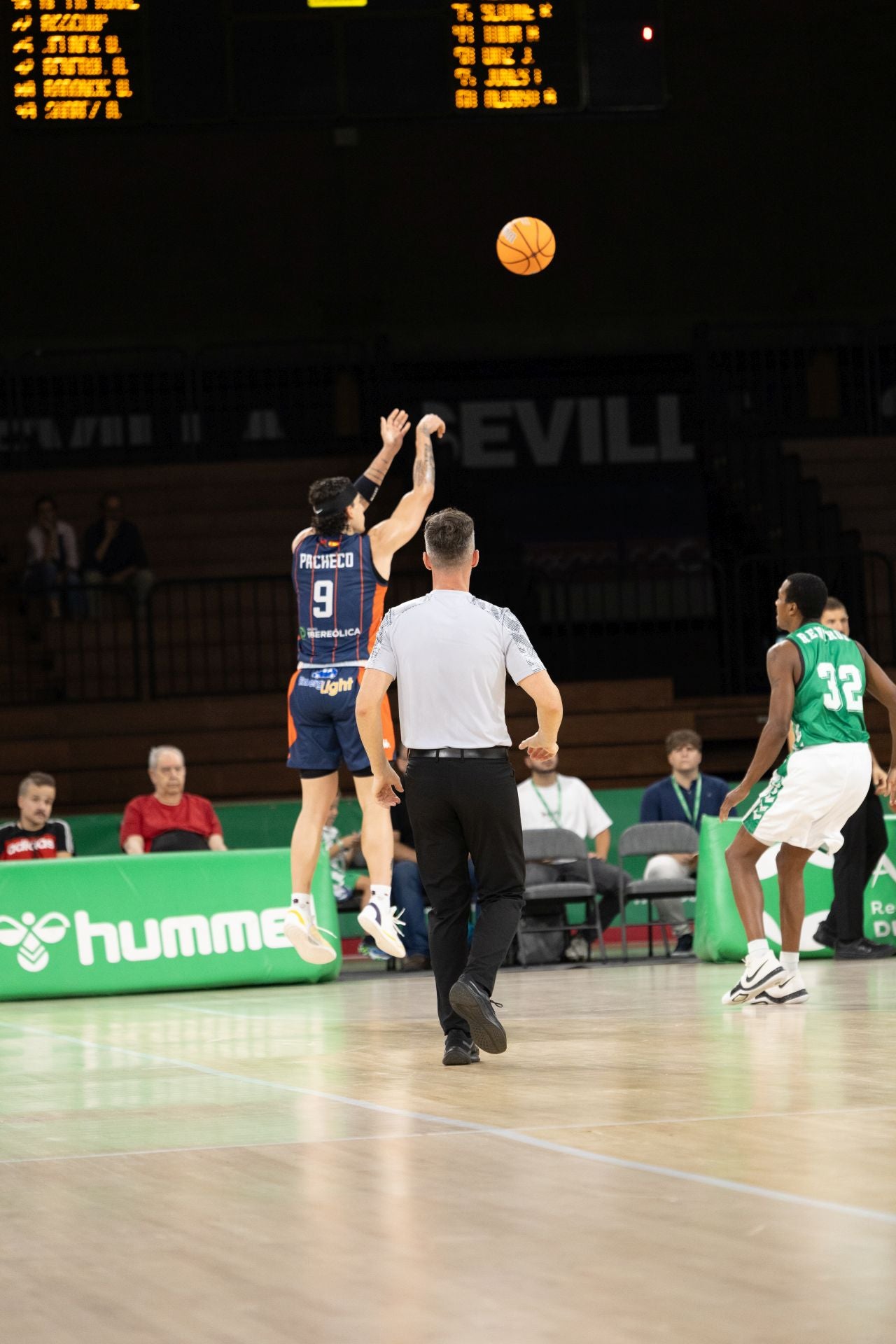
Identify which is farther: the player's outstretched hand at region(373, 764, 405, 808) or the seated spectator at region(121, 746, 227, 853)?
the seated spectator at region(121, 746, 227, 853)

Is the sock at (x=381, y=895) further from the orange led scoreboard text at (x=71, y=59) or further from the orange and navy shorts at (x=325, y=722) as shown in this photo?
the orange led scoreboard text at (x=71, y=59)

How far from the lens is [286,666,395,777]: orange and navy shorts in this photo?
9312mm

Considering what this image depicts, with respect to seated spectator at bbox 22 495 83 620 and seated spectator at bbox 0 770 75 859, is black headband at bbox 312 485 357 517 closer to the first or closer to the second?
seated spectator at bbox 0 770 75 859

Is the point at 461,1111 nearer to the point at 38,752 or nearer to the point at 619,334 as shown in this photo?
the point at 38,752

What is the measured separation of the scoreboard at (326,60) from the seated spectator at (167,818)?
7723 mm

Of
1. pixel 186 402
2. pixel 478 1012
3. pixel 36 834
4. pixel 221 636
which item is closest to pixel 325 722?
pixel 478 1012

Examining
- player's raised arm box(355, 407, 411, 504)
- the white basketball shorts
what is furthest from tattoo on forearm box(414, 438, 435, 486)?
the white basketball shorts

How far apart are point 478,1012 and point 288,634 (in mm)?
12229

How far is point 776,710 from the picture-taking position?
8.70 metres

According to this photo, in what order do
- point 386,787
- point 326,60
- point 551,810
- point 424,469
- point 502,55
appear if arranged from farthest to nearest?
point 326,60 → point 502,55 → point 551,810 → point 424,469 → point 386,787

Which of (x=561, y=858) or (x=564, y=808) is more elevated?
(x=564, y=808)

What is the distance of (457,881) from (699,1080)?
1298 millimetres

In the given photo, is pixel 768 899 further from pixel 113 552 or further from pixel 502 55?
pixel 502 55

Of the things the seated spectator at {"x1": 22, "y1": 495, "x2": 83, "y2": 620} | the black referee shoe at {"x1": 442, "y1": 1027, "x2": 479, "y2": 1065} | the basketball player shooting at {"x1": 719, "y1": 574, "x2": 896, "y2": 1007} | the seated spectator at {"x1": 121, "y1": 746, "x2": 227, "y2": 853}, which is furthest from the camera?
the seated spectator at {"x1": 22, "y1": 495, "x2": 83, "y2": 620}
